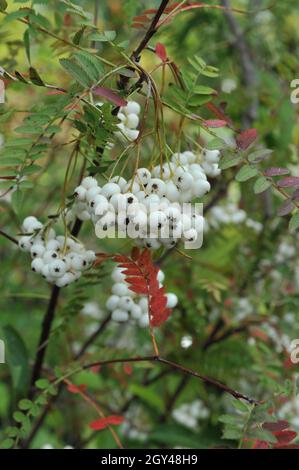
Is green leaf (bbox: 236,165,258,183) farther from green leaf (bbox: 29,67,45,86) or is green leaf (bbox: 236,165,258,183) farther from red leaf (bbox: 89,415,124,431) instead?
red leaf (bbox: 89,415,124,431)

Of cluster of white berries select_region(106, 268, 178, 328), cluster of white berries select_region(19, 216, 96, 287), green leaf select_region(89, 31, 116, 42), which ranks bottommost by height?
cluster of white berries select_region(106, 268, 178, 328)

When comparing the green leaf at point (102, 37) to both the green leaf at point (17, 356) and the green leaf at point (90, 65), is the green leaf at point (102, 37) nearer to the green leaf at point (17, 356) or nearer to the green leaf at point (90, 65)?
the green leaf at point (90, 65)

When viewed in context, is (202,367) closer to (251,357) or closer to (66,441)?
(251,357)

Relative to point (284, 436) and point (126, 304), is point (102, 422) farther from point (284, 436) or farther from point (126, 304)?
point (284, 436)

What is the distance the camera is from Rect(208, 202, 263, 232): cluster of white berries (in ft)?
6.31

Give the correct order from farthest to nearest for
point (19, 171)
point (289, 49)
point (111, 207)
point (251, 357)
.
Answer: point (289, 49) → point (251, 357) → point (19, 171) → point (111, 207)

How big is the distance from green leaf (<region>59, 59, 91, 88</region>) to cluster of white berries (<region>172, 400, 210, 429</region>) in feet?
4.66

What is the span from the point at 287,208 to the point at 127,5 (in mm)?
653

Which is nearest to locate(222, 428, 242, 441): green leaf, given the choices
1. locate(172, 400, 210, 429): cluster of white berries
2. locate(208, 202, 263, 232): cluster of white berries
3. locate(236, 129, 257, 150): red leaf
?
locate(236, 129, 257, 150): red leaf

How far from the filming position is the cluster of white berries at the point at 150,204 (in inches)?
34.4

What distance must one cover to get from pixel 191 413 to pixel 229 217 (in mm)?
657

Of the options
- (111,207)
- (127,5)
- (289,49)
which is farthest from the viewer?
(289,49)
